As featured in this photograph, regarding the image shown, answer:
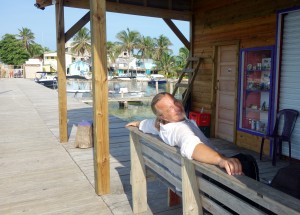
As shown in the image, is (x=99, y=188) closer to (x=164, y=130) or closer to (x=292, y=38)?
(x=164, y=130)

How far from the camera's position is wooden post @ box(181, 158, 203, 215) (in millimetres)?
1981

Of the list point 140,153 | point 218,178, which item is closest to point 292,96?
point 140,153

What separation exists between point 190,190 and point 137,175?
102 centimetres

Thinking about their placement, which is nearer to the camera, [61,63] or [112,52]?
[61,63]

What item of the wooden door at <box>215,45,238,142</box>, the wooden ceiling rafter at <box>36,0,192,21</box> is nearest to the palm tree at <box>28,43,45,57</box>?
the wooden ceiling rafter at <box>36,0,192,21</box>

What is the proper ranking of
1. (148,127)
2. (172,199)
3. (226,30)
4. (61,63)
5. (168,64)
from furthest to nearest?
(168,64) < (226,30) < (61,63) < (172,199) < (148,127)

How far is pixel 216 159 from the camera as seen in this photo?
1739 millimetres

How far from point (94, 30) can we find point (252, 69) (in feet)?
11.0

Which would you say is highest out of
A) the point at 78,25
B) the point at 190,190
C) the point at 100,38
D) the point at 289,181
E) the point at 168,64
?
the point at 168,64

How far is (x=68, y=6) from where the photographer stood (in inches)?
220

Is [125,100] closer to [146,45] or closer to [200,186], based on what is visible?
[200,186]

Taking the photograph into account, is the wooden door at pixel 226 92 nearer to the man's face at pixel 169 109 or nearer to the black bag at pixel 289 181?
the man's face at pixel 169 109

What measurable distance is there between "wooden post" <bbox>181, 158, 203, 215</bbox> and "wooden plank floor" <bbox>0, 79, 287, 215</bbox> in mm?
1046

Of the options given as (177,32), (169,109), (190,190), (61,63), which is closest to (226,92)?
(177,32)
